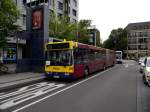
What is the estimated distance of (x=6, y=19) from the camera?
701 inches

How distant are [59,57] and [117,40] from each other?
92.3 meters

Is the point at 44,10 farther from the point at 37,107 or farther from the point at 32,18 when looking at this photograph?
the point at 37,107

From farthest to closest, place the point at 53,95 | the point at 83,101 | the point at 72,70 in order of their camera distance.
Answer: the point at 72,70, the point at 53,95, the point at 83,101

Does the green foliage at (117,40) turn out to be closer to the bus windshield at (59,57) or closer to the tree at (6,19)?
the tree at (6,19)

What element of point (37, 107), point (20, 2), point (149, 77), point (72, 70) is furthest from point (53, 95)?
point (20, 2)

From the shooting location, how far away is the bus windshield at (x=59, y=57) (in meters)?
15.2

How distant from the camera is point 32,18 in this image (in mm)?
21781

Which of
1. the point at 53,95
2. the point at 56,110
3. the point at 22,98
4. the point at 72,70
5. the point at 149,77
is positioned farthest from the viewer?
the point at 72,70

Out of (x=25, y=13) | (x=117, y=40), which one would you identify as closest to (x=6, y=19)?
(x=25, y=13)

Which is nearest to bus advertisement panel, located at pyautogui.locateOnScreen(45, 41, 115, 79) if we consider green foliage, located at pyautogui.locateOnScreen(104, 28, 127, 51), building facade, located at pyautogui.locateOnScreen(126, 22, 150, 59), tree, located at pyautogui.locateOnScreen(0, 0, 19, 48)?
tree, located at pyautogui.locateOnScreen(0, 0, 19, 48)

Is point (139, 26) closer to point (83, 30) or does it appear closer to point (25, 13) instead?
point (83, 30)

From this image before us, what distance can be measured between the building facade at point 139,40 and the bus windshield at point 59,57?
110 meters

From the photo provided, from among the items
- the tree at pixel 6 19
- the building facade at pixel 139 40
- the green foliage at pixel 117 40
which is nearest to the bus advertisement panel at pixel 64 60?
the tree at pixel 6 19

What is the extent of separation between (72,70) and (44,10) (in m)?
8.17
